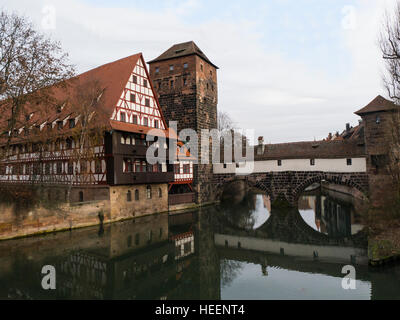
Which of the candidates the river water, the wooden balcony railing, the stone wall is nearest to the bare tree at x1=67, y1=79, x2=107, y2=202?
the stone wall

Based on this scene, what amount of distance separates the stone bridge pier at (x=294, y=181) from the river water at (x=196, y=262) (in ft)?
14.5

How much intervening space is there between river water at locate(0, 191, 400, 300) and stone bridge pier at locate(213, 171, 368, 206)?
441cm

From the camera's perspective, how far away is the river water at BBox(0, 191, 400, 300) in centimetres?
958

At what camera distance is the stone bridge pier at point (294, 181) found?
2466cm

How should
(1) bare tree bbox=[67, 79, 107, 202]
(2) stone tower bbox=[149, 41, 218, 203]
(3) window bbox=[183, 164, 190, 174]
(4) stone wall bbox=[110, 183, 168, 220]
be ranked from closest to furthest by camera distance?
(1) bare tree bbox=[67, 79, 107, 202] < (4) stone wall bbox=[110, 183, 168, 220] < (3) window bbox=[183, 164, 190, 174] < (2) stone tower bbox=[149, 41, 218, 203]

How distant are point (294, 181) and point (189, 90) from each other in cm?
1341

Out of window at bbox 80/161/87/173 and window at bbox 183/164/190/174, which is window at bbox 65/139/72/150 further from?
window at bbox 183/164/190/174

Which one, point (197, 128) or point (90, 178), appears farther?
point (197, 128)

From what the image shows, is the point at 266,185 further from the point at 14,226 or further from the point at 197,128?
the point at 14,226

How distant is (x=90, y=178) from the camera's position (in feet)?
68.0

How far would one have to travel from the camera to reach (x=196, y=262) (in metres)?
13.2
